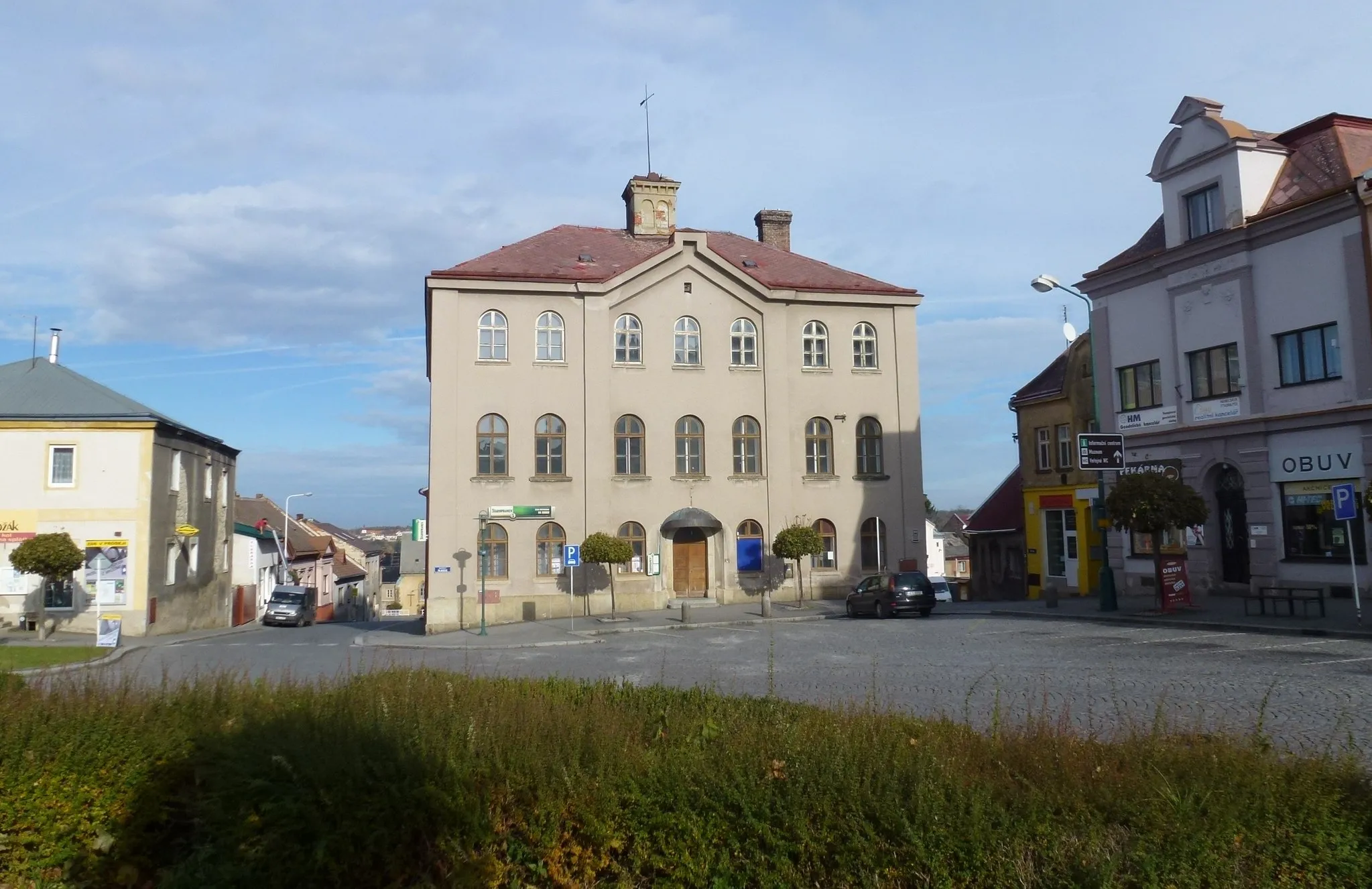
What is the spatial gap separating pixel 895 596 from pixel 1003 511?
19.8m

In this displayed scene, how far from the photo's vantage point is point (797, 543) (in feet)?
116

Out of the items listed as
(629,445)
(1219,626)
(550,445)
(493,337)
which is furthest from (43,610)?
(1219,626)

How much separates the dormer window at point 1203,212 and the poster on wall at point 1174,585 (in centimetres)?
976

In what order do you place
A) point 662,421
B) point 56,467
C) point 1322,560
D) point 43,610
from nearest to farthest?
point 1322,560 < point 43,610 < point 56,467 < point 662,421

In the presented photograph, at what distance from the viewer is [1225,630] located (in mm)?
21500

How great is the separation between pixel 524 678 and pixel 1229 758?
574 centimetres

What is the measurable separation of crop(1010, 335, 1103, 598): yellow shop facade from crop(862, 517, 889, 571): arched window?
7.46 m

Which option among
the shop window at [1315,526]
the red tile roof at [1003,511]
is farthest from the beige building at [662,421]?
the shop window at [1315,526]

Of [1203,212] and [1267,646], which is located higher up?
[1203,212]

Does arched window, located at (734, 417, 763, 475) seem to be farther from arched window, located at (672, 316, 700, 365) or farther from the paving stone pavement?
the paving stone pavement

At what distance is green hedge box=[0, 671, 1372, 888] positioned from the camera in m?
4.98

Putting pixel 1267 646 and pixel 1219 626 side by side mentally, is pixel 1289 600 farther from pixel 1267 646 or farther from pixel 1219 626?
pixel 1267 646

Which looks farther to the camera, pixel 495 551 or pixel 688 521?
pixel 688 521

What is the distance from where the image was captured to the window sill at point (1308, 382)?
25.2 meters
